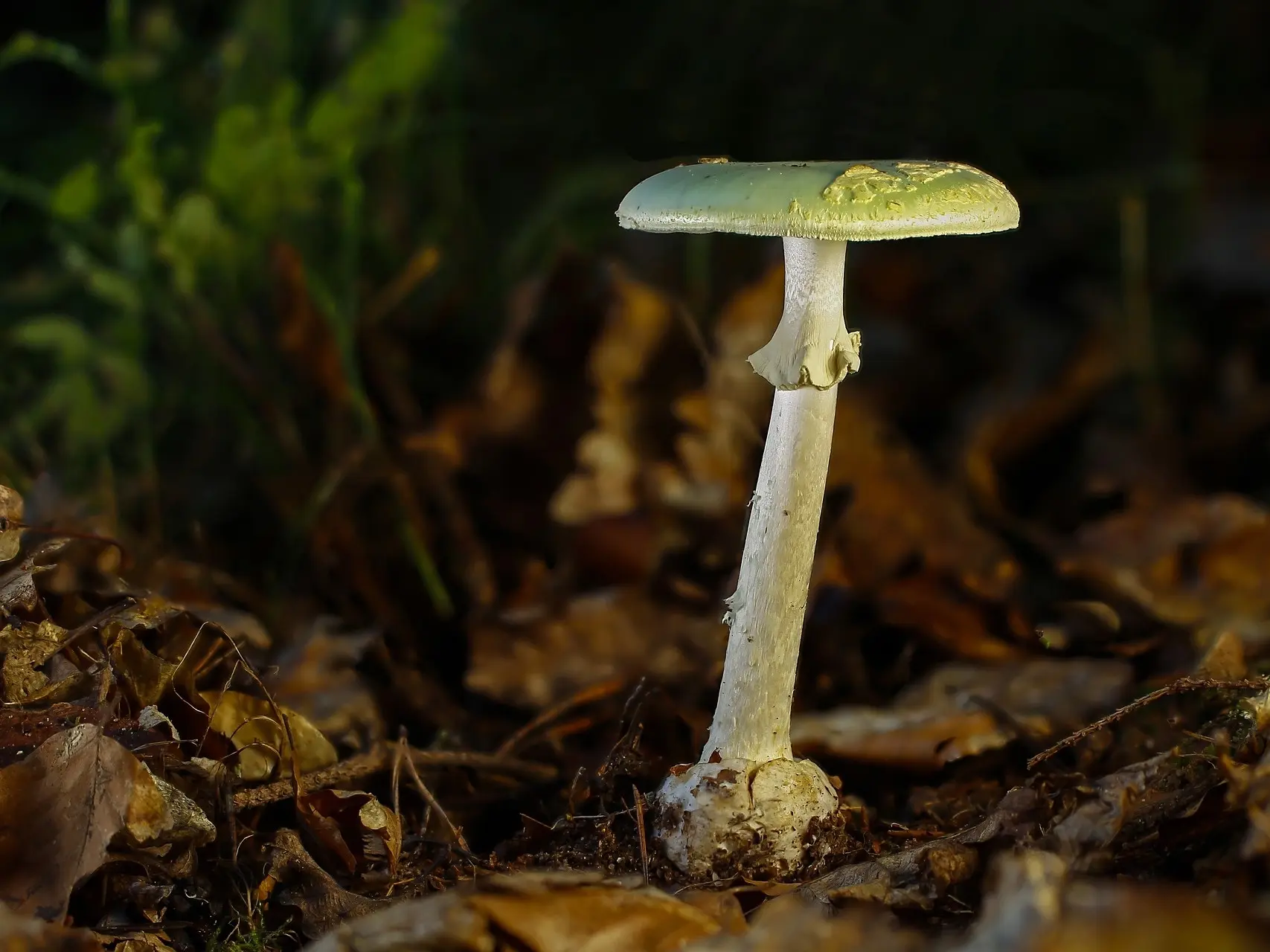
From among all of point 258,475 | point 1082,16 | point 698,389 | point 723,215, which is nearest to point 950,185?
point 723,215

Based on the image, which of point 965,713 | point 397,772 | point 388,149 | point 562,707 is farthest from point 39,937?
point 388,149

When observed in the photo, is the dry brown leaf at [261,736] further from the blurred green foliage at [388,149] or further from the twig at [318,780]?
the blurred green foliage at [388,149]

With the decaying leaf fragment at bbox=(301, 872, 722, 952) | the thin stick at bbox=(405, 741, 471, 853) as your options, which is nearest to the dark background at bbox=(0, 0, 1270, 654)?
the thin stick at bbox=(405, 741, 471, 853)

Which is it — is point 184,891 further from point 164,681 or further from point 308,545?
point 308,545

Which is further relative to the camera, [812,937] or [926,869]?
[926,869]

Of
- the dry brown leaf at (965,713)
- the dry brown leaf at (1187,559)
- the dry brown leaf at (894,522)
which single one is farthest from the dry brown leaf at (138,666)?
the dry brown leaf at (1187,559)

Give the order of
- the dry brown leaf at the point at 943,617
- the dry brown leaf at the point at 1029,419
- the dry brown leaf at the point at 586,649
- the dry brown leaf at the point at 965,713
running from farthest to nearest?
the dry brown leaf at the point at 1029,419 < the dry brown leaf at the point at 943,617 < the dry brown leaf at the point at 586,649 < the dry brown leaf at the point at 965,713

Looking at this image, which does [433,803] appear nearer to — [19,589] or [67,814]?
[67,814]
